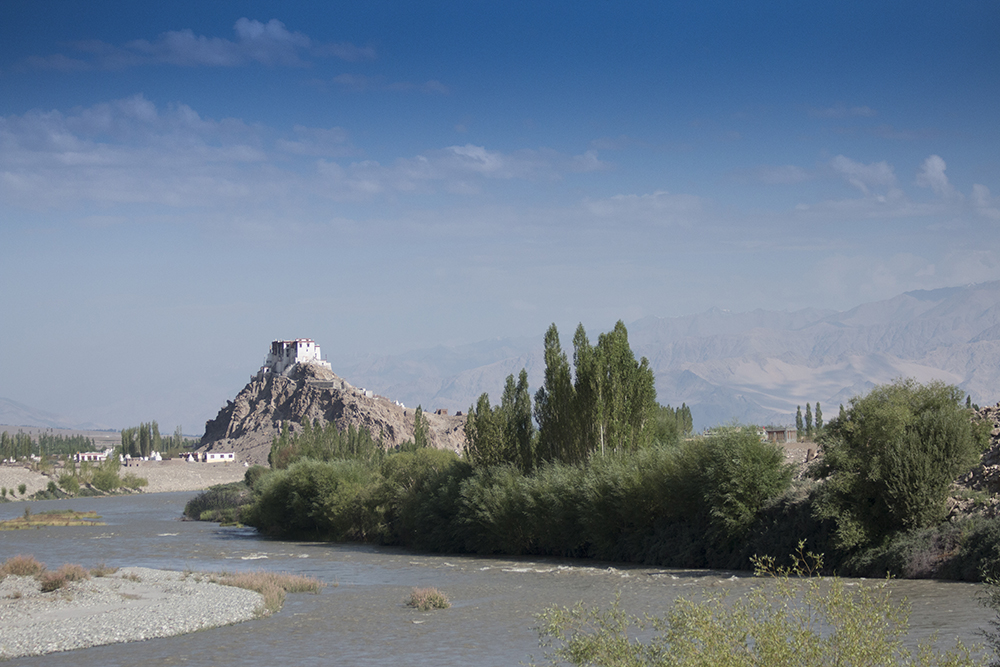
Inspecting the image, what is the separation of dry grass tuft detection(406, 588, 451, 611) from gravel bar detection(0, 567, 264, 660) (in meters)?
5.01

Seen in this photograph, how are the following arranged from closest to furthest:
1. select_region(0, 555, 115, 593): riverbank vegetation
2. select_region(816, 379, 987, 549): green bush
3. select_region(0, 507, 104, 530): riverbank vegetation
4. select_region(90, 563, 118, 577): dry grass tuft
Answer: select_region(816, 379, 987, 549): green bush < select_region(0, 555, 115, 593): riverbank vegetation < select_region(90, 563, 118, 577): dry grass tuft < select_region(0, 507, 104, 530): riverbank vegetation

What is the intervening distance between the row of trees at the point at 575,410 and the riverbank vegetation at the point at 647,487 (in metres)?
0.08

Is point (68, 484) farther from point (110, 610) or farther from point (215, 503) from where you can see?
point (110, 610)

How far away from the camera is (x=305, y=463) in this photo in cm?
6444

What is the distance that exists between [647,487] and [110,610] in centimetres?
2231

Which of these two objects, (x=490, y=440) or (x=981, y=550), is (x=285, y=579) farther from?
(x=981, y=550)

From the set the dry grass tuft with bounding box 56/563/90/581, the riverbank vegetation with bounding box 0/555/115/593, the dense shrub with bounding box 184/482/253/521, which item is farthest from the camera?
the dense shrub with bounding box 184/482/253/521

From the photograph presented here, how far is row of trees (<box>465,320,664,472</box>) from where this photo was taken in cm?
4488

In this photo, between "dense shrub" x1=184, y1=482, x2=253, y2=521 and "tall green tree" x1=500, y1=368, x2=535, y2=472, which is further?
"dense shrub" x1=184, y1=482, x2=253, y2=521

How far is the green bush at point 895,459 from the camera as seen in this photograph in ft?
102

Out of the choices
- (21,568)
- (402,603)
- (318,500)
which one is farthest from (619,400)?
(21,568)

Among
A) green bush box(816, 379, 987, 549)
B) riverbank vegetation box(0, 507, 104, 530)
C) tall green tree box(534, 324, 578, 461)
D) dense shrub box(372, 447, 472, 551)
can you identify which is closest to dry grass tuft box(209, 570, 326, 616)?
dense shrub box(372, 447, 472, 551)

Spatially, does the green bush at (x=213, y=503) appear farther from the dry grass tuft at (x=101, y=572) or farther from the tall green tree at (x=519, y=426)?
the dry grass tuft at (x=101, y=572)

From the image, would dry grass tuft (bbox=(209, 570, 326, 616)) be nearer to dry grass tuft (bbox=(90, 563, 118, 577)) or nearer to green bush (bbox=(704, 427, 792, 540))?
dry grass tuft (bbox=(90, 563, 118, 577))
